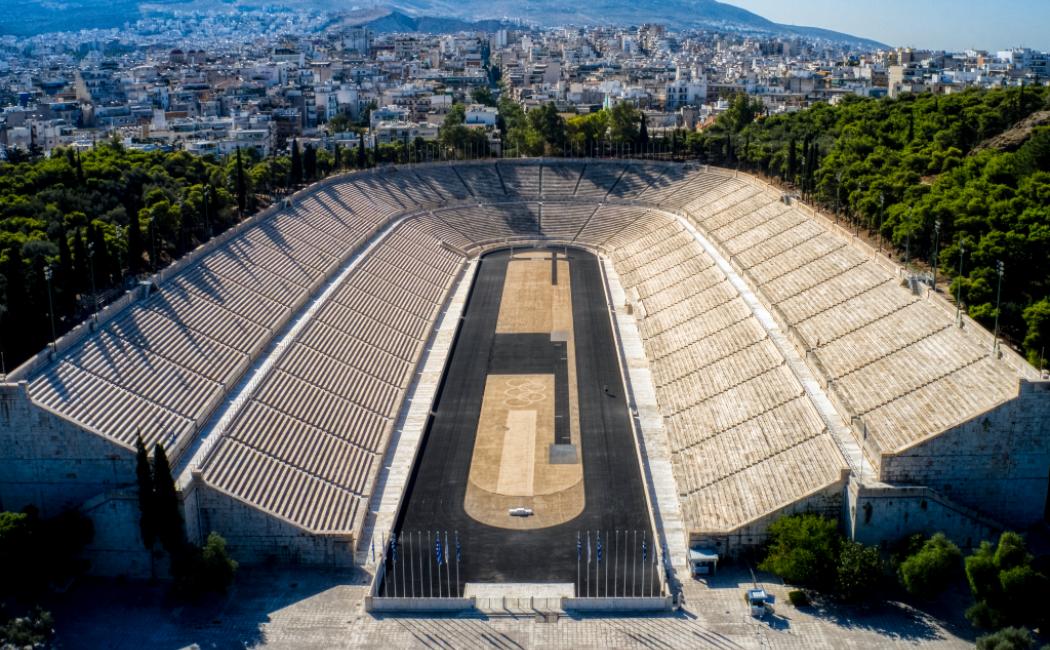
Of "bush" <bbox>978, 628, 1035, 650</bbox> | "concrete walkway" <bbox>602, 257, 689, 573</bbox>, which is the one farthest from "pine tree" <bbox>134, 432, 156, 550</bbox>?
"bush" <bbox>978, 628, 1035, 650</bbox>

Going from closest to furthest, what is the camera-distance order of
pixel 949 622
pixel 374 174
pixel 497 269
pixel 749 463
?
pixel 949 622, pixel 749 463, pixel 497 269, pixel 374 174

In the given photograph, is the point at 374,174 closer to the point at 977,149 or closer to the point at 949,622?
the point at 977,149

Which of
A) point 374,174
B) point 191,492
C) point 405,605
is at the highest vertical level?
point 374,174

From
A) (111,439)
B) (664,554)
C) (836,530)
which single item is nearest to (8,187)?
(111,439)

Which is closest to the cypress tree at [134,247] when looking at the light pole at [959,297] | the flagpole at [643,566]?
the flagpole at [643,566]

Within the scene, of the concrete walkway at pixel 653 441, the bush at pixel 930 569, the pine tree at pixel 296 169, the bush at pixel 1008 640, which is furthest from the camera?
the pine tree at pixel 296 169

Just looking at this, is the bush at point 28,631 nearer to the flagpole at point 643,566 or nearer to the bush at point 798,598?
the flagpole at point 643,566

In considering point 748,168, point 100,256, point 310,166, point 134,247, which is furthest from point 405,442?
point 748,168

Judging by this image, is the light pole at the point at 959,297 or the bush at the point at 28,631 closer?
the bush at the point at 28,631
